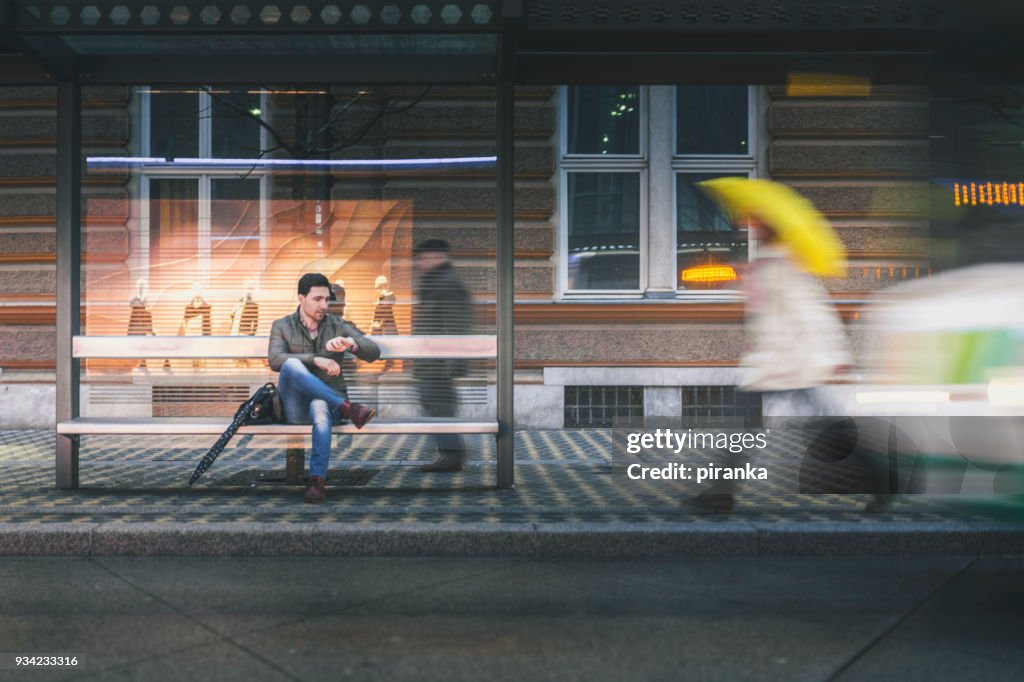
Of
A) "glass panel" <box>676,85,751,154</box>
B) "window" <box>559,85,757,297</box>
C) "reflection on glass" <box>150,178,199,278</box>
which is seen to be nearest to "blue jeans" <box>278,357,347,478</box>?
"reflection on glass" <box>150,178,199,278</box>

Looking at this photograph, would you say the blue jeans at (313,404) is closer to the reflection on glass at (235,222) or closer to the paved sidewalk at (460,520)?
the paved sidewalk at (460,520)

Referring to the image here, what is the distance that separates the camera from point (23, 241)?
12023mm

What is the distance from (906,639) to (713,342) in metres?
7.71

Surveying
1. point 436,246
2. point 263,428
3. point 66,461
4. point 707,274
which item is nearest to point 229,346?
point 263,428

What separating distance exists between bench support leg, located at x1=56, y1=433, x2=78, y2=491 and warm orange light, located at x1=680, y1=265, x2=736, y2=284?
711 cm

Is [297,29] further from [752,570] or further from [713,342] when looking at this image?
[713,342]

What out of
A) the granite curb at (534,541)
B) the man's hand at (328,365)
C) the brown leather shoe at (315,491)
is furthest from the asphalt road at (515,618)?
the man's hand at (328,365)

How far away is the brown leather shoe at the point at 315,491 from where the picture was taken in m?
6.94

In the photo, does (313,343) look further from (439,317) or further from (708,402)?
(708,402)

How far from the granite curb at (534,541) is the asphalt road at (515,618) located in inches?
3.7

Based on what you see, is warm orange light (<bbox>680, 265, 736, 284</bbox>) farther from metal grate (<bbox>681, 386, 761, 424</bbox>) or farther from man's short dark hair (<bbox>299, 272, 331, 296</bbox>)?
man's short dark hair (<bbox>299, 272, 331, 296</bbox>)

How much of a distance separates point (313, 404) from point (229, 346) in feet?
2.99

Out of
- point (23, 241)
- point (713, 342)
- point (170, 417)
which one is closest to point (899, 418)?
point (170, 417)

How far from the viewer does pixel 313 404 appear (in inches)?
285
